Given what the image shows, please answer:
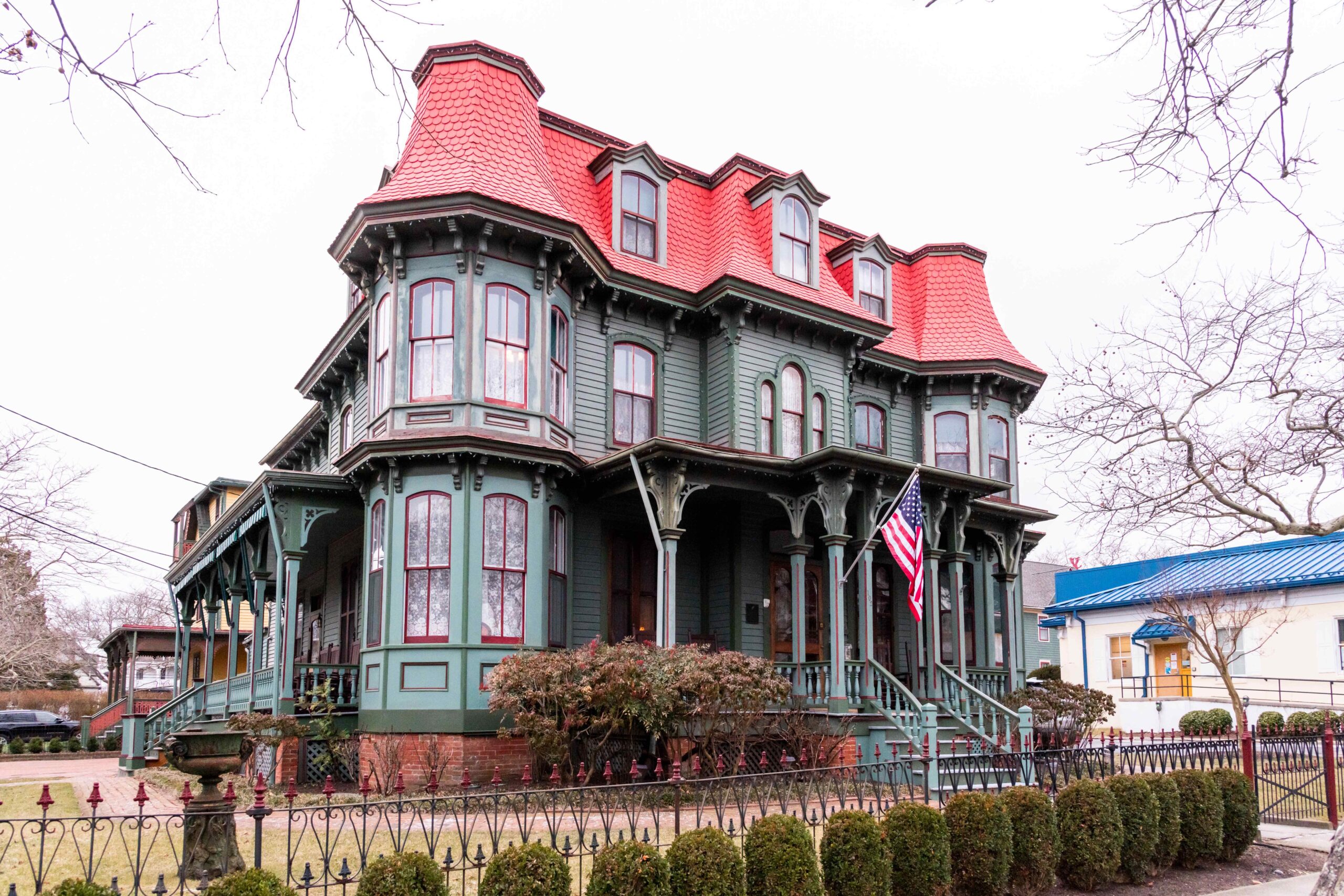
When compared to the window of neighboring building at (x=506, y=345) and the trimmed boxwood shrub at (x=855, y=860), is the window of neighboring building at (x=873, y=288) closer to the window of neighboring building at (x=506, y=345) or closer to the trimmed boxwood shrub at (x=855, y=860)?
the window of neighboring building at (x=506, y=345)

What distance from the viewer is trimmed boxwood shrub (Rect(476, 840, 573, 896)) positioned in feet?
23.8

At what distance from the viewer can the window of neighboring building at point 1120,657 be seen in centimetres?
4012

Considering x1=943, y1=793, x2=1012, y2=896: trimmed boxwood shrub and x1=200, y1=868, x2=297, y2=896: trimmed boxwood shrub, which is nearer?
x1=200, y1=868, x2=297, y2=896: trimmed boxwood shrub

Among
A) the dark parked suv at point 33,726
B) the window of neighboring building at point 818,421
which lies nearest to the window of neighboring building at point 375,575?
the window of neighboring building at point 818,421

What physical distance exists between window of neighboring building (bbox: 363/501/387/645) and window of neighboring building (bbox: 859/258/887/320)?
38.8ft

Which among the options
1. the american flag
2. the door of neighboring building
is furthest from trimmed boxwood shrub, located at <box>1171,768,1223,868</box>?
the door of neighboring building

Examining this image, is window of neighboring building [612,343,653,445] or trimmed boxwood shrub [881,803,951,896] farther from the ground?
window of neighboring building [612,343,653,445]

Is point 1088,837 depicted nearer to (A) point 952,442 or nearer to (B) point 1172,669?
(A) point 952,442

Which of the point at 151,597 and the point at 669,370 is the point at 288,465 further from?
the point at 151,597

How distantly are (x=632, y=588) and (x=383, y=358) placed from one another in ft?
19.4

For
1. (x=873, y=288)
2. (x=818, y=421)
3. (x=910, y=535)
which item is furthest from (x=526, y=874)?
(x=873, y=288)

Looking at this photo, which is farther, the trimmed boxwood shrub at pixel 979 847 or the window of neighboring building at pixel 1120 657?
the window of neighboring building at pixel 1120 657

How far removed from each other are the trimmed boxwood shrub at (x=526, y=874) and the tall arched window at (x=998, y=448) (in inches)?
762

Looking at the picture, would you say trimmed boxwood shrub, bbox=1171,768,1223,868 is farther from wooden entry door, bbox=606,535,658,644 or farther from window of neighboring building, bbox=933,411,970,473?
window of neighboring building, bbox=933,411,970,473
